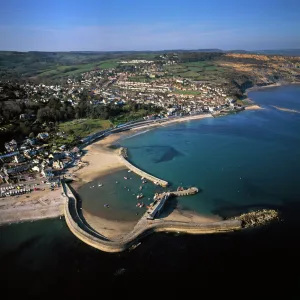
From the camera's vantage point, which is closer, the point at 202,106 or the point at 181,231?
the point at 181,231

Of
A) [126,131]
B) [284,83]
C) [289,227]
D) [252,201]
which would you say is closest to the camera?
[289,227]

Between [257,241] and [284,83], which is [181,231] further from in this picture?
[284,83]

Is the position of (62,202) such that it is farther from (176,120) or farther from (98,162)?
(176,120)

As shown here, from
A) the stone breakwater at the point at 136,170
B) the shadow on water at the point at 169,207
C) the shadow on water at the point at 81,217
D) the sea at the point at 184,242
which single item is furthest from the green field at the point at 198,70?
the shadow on water at the point at 81,217

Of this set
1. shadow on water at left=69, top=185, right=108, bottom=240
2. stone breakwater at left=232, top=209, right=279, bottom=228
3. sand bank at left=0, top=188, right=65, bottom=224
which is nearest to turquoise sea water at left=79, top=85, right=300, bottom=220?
shadow on water at left=69, top=185, right=108, bottom=240

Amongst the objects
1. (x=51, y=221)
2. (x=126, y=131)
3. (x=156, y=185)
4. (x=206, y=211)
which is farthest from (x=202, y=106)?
(x=51, y=221)

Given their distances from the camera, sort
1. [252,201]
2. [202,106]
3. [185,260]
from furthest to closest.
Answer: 1. [202,106]
2. [252,201]
3. [185,260]

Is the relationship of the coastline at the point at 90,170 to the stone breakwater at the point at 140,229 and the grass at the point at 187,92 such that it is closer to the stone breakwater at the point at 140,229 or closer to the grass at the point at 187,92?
the stone breakwater at the point at 140,229

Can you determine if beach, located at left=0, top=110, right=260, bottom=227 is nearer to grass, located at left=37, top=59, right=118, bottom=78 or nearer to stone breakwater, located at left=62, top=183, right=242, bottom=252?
stone breakwater, located at left=62, top=183, right=242, bottom=252

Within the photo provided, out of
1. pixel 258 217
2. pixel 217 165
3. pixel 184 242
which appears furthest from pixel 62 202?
pixel 217 165
